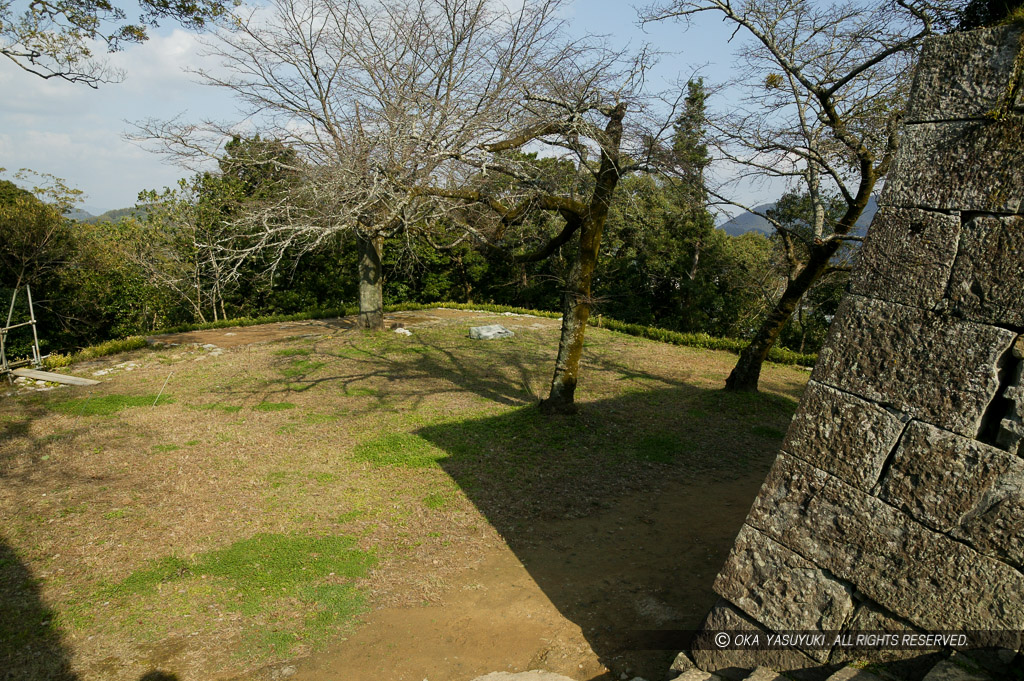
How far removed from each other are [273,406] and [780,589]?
7.78 metres

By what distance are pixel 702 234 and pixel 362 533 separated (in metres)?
17.5

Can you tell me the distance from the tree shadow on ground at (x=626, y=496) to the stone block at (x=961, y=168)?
3031 mm

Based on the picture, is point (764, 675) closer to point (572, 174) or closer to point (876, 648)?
point (876, 648)

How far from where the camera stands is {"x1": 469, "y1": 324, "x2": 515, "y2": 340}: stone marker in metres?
13.8

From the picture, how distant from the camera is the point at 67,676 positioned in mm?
3514

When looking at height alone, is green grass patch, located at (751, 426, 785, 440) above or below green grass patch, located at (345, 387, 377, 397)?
above

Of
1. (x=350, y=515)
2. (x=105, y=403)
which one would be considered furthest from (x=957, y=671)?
(x=105, y=403)

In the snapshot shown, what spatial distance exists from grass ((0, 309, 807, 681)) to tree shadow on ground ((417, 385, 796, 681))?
5 cm

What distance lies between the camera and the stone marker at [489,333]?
45.4 feet

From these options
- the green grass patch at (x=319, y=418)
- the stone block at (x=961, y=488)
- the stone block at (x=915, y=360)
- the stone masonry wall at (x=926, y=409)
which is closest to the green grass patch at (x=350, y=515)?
the green grass patch at (x=319, y=418)

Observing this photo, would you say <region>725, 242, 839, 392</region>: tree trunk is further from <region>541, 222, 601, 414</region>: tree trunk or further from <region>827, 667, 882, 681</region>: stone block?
<region>827, 667, 882, 681</region>: stone block

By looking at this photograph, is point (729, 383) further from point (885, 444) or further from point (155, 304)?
point (155, 304)

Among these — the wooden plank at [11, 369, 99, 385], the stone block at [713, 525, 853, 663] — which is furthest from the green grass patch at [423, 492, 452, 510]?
the wooden plank at [11, 369, 99, 385]

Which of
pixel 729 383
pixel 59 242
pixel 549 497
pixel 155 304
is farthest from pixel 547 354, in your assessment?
pixel 59 242
